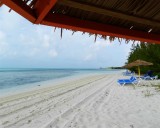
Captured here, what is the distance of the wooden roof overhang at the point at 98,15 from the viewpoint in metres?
1.89

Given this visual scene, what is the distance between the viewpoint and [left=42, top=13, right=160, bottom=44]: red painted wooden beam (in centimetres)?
203

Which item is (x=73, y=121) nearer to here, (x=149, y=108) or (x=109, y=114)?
(x=109, y=114)

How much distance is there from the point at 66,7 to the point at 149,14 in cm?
73

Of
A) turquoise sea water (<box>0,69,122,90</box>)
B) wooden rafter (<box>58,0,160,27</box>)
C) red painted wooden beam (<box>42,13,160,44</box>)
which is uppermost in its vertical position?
wooden rafter (<box>58,0,160,27</box>)

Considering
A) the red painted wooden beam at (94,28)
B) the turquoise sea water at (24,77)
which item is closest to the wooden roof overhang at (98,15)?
the red painted wooden beam at (94,28)

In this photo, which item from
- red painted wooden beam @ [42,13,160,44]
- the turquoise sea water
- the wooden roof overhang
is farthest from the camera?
the turquoise sea water

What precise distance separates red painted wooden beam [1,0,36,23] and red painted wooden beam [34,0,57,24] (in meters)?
0.04

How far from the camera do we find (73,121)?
7.25m

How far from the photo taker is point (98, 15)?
218 centimetres

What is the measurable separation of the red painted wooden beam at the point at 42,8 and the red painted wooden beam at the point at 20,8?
45 mm

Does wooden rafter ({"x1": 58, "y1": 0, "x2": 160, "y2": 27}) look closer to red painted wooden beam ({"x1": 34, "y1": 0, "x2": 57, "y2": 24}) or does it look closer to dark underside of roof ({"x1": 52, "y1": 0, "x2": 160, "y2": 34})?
dark underside of roof ({"x1": 52, "y1": 0, "x2": 160, "y2": 34})

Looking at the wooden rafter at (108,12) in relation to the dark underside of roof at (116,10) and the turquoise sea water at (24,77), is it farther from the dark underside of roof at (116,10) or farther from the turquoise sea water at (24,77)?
the turquoise sea water at (24,77)

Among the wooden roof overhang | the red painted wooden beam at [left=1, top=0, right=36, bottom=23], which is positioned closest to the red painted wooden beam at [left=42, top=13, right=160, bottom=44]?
the wooden roof overhang

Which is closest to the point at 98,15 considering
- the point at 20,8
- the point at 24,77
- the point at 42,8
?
the point at 42,8
